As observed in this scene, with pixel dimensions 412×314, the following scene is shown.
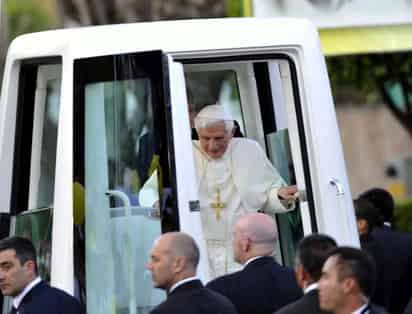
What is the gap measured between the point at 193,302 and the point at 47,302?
0.80 meters

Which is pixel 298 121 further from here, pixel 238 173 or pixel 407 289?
pixel 407 289

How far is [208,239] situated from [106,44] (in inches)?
55.8

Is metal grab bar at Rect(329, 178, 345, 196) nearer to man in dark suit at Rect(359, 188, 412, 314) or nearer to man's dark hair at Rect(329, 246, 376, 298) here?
man's dark hair at Rect(329, 246, 376, 298)

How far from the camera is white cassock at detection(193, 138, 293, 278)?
8982 millimetres

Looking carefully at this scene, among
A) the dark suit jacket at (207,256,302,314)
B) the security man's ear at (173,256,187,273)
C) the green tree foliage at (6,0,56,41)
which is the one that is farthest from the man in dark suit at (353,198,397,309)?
the green tree foliage at (6,0,56,41)

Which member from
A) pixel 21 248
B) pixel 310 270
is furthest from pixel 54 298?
pixel 310 270

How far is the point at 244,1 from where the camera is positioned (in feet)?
55.4

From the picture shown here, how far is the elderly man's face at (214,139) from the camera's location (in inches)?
357

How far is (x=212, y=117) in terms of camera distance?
29.6ft

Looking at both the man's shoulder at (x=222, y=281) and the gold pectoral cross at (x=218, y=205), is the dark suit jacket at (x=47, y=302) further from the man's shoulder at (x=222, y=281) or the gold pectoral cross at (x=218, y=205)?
the gold pectoral cross at (x=218, y=205)

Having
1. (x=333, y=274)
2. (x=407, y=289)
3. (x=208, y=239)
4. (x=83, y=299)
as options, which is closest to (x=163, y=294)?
(x=83, y=299)

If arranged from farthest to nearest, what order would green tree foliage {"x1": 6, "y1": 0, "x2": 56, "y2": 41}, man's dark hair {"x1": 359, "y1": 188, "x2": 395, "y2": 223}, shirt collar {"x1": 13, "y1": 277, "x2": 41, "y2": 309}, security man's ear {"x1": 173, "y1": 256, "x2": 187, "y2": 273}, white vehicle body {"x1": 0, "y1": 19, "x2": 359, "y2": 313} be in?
green tree foliage {"x1": 6, "y1": 0, "x2": 56, "y2": 41}, man's dark hair {"x1": 359, "y1": 188, "x2": 395, "y2": 223}, white vehicle body {"x1": 0, "y1": 19, "x2": 359, "y2": 313}, shirt collar {"x1": 13, "y1": 277, "x2": 41, "y2": 309}, security man's ear {"x1": 173, "y1": 256, "x2": 187, "y2": 273}

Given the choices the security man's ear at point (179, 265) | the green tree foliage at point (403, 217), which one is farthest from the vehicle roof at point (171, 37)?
the green tree foliage at point (403, 217)

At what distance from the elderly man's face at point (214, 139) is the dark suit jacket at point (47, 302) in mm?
1710
